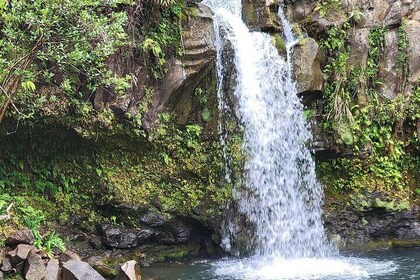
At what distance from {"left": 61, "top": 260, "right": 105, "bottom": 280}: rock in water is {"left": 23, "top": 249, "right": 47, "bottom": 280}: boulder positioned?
301 mm

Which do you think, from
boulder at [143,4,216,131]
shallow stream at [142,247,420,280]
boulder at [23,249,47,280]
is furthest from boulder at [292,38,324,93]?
boulder at [23,249,47,280]

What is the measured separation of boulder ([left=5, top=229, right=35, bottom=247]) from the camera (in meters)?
7.30

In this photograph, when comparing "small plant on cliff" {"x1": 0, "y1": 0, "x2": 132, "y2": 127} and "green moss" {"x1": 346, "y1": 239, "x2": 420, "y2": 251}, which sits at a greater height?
"small plant on cliff" {"x1": 0, "y1": 0, "x2": 132, "y2": 127}

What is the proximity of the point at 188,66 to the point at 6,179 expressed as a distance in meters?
4.42

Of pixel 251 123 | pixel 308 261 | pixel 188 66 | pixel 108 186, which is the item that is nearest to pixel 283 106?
pixel 251 123

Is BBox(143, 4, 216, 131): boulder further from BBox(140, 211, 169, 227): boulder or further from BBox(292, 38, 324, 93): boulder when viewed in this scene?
BBox(292, 38, 324, 93): boulder

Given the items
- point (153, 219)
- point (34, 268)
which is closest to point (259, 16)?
point (153, 219)

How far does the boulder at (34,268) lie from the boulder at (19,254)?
89 mm

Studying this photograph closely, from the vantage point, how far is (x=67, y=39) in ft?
23.5

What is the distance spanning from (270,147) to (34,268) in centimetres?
587

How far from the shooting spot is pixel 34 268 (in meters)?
6.73

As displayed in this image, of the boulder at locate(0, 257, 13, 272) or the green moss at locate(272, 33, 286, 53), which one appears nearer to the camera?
the boulder at locate(0, 257, 13, 272)

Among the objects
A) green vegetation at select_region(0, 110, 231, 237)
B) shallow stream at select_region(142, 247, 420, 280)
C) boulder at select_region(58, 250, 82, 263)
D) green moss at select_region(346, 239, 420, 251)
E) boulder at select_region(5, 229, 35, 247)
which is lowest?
green moss at select_region(346, 239, 420, 251)

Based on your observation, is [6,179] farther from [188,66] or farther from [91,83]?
[188,66]
